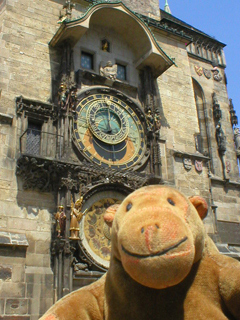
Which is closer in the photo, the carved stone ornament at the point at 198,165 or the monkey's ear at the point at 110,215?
the monkey's ear at the point at 110,215

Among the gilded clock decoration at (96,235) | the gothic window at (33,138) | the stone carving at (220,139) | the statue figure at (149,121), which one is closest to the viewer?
the gilded clock decoration at (96,235)

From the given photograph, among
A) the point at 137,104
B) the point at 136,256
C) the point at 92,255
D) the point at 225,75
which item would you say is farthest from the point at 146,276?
the point at 225,75

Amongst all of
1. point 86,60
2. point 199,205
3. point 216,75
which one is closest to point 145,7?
point 216,75

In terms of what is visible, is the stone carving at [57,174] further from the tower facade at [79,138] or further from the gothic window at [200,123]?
the gothic window at [200,123]

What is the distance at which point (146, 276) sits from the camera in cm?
260

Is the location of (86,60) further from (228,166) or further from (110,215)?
(110,215)

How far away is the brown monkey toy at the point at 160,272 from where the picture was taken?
262 cm

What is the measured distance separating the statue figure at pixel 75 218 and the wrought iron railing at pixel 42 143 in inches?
48.3

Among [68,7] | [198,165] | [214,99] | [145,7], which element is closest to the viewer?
[68,7]

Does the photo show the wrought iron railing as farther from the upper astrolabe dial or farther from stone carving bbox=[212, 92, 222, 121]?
stone carving bbox=[212, 92, 222, 121]

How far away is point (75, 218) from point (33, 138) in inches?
94.5

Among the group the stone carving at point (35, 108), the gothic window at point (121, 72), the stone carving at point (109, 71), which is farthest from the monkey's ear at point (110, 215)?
the gothic window at point (121, 72)

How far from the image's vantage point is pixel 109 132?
33.8 ft

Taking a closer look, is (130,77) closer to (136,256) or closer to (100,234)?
(100,234)
